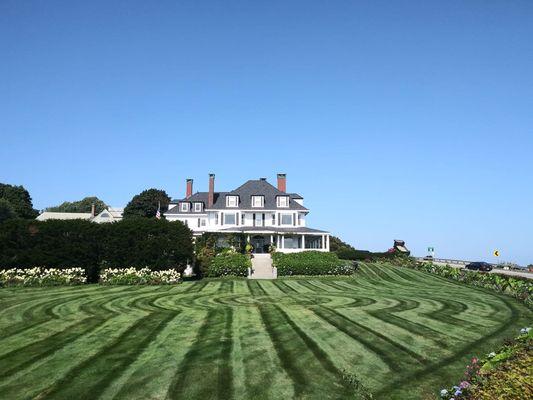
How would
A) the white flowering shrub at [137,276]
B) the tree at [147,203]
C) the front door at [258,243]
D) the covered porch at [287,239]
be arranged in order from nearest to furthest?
the white flowering shrub at [137,276] → the covered porch at [287,239] → the front door at [258,243] → the tree at [147,203]

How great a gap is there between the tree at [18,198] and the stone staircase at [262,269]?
7572 cm

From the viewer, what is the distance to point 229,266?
39.6 meters

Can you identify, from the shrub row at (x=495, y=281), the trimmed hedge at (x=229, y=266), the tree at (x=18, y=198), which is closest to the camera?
the shrub row at (x=495, y=281)

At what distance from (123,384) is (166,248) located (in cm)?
2539

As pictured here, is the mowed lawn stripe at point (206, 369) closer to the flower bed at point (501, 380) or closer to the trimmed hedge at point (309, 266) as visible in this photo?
the flower bed at point (501, 380)

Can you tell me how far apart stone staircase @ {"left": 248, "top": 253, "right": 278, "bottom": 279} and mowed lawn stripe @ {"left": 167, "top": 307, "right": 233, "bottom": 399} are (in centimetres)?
2522

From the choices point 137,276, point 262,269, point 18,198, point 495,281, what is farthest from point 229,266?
point 18,198

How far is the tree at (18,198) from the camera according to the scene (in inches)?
3979

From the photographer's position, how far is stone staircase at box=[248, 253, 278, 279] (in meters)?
39.9

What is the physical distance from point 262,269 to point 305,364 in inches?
1258

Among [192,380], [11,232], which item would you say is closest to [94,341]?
[192,380]

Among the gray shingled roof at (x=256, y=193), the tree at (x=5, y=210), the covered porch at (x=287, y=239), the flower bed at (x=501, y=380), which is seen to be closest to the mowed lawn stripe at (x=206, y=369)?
the flower bed at (x=501, y=380)

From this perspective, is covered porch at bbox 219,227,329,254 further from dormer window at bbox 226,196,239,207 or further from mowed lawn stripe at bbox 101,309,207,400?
mowed lawn stripe at bbox 101,309,207,400

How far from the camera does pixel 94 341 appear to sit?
13102 millimetres
